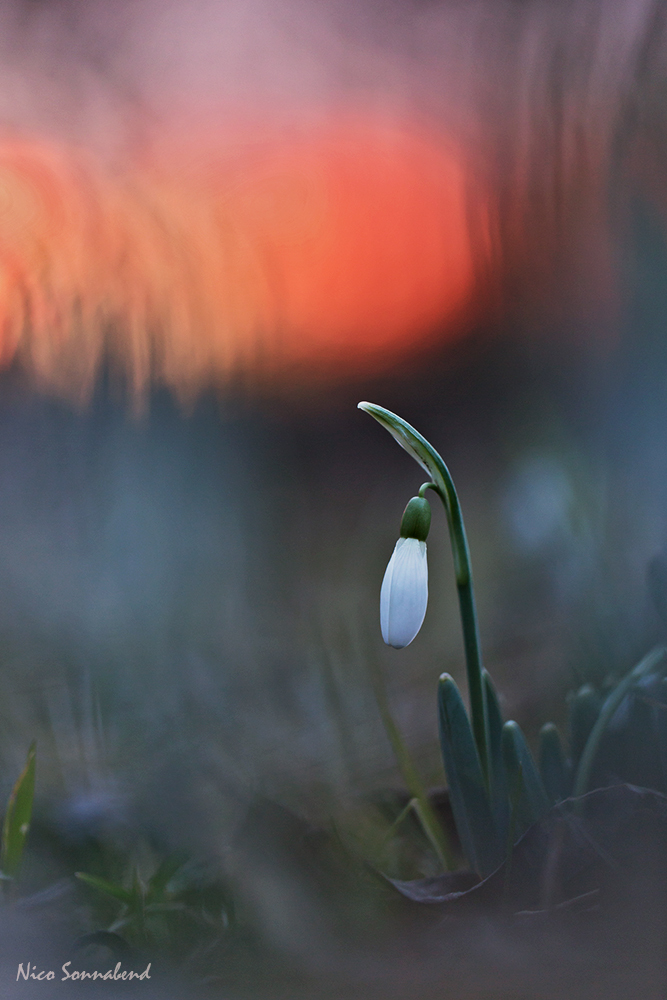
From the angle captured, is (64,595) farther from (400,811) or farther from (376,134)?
(376,134)

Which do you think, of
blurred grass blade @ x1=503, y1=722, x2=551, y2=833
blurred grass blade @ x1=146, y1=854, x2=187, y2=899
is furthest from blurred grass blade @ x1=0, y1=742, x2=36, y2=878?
blurred grass blade @ x1=503, y1=722, x2=551, y2=833

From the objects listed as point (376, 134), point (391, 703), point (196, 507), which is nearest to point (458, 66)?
point (376, 134)

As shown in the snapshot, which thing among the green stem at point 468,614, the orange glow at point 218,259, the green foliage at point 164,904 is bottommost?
the green foliage at point 164,904

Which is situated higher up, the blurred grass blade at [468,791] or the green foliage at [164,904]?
the blurred grass blade at [468,791]

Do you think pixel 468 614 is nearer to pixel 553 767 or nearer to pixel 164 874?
pixel 553 767

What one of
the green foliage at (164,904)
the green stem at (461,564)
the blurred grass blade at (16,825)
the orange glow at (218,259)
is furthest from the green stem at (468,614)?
the blurred grass blade at (16,825)

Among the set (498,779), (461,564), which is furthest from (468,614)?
(498,779)

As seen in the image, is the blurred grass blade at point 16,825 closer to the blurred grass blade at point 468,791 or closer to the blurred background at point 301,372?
the blurred background at point 301,372
